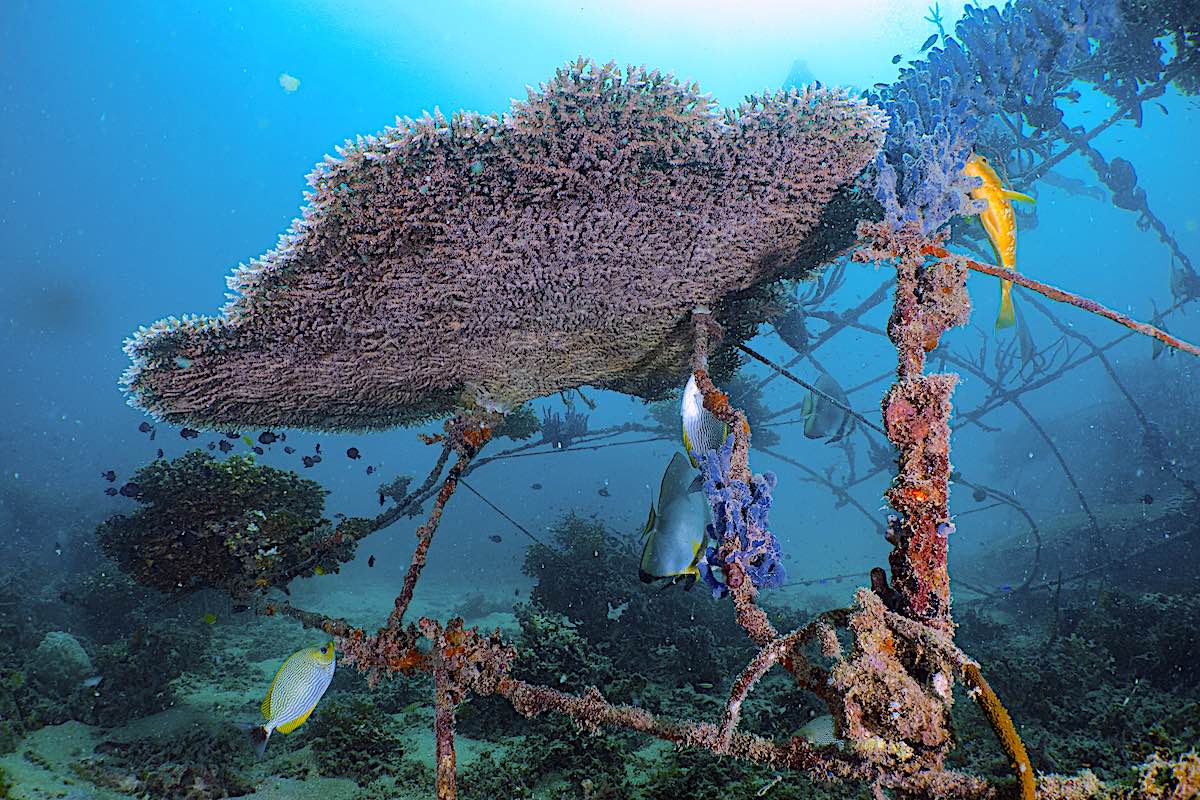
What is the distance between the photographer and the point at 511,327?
3408mm

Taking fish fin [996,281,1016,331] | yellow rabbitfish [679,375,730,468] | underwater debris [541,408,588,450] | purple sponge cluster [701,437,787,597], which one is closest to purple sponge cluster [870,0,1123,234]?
fish fin [996,281,1016,331]

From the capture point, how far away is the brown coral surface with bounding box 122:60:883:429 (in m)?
2.21

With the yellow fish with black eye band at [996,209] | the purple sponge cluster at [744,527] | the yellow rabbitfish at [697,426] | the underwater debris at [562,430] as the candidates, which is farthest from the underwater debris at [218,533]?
the underwater debris at [562,430]

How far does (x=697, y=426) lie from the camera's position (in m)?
2.97

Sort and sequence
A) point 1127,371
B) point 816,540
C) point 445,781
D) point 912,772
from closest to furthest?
point 912,772, point 445,781, point 1127,371, point 816,540

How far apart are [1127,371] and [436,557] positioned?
38894 millimetres

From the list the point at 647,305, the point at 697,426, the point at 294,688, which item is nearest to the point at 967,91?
the point at 647,305

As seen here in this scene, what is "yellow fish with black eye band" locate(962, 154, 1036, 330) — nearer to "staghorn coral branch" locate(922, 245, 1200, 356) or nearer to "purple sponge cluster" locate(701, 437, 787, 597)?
"staghorn coral branch" locate(922, 245, 1200, 356)

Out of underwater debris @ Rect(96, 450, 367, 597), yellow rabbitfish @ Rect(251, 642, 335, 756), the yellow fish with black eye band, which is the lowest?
yellow rabbitfish @ Rect(251, 642, 335, 756)

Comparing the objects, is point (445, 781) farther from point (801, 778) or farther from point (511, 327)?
point (801, 778)

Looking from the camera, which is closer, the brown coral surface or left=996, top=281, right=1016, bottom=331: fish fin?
the brown coral surface

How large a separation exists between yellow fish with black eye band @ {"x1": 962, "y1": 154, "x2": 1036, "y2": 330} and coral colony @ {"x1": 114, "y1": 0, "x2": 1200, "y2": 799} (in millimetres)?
121

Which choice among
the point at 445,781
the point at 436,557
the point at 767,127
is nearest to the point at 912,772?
the point at 445,781

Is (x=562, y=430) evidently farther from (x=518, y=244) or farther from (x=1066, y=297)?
(x=1066, y=297)
